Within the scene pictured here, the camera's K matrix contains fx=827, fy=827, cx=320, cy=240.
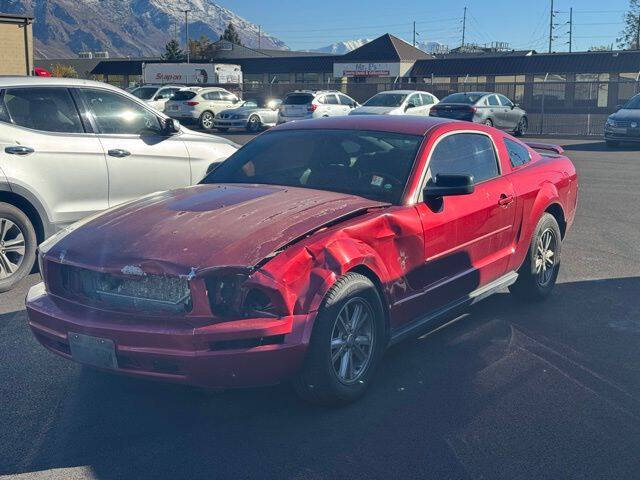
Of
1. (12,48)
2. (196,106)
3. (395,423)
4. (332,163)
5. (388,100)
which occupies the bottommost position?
(395,423)

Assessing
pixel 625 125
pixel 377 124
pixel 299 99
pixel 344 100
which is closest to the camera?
pixel 377 124

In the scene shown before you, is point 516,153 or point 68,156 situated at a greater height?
point 516,153

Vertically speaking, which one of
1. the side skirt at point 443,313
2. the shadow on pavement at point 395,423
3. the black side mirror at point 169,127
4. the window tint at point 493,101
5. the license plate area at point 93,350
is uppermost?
the window tint at point 493,101

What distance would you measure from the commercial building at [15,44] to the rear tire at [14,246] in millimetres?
23276

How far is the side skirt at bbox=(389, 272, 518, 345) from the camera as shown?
490cm

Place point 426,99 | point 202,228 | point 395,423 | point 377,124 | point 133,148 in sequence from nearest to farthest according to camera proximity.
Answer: point 395,423
point 202,228
point 377,124
point 133,148
point 426,99

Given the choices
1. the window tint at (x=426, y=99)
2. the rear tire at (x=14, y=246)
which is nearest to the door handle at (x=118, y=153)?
the rear tire at (x=14, y=246)

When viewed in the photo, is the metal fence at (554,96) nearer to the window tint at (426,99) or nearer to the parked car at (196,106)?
the window tint at (426,99)

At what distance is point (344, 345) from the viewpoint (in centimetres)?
443

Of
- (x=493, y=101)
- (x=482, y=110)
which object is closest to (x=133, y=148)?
(x=482, y=110)

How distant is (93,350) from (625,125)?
20.9 metres

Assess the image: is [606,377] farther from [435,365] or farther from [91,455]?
[91,455]

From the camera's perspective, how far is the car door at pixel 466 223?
5152mm

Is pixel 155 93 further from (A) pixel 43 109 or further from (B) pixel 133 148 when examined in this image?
(A) pixel 43 109
